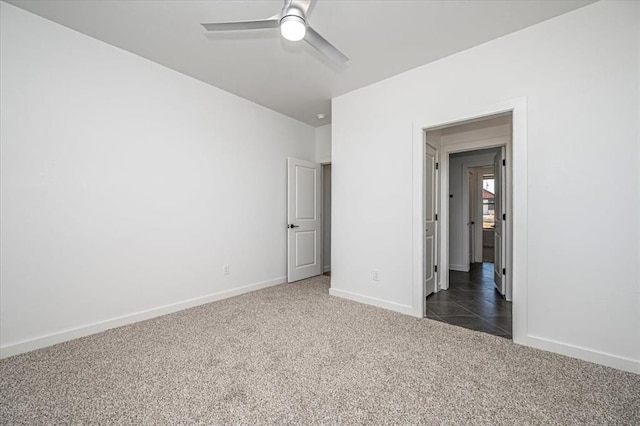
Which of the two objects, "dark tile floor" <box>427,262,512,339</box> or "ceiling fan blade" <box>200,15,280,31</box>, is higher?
"ceiling fan blade" <box>200,15,280,31</box>

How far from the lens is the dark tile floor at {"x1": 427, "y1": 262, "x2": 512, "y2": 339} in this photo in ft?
9.01

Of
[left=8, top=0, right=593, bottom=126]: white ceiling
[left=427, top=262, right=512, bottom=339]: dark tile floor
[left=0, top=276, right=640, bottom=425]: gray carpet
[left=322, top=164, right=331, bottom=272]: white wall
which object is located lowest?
[left=427, top=262, right=512, bottom=339]: dark tile floor

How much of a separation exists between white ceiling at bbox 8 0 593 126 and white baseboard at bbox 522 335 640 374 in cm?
261

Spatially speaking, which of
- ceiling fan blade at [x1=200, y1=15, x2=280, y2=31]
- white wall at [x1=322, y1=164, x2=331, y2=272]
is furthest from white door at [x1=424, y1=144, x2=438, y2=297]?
ceiling fan blade at [x1=200, y1=15, x2=280, y2=31]

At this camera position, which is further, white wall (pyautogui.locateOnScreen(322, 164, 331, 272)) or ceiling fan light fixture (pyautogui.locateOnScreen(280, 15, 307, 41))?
white wall (pyautogui.locateOnScreen(322, 164, 331, 272))

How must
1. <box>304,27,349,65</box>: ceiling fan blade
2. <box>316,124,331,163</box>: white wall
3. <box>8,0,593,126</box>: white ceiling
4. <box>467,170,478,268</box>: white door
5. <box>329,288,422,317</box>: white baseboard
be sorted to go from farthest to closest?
<box>467,170,478,268</box>: white door → <box>316,124,331,163</box>: white wall → <box>329,288,422,317</box>: white baseboard → <box>8,0,593,126</box>: white ceiling → <box>304,27,349,65</box>: ceiling fan blade

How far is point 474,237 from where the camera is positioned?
6.44 meters

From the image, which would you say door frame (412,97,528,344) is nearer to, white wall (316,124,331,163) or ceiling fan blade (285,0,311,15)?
ceiling fan blade (285,0,311,15)

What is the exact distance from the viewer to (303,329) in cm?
259

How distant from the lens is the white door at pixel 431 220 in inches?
143

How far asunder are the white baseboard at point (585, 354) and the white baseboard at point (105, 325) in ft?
10.7

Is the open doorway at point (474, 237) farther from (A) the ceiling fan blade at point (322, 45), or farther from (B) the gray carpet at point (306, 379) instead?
(A) the ceiling fan blade at point (322, 45)

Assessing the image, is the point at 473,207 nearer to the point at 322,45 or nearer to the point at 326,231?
the point at 326,231

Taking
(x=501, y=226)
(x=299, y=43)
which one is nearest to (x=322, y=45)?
(x=299, y=43)
